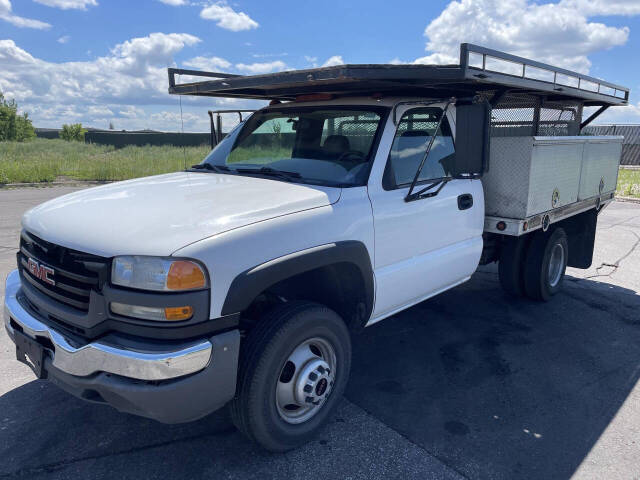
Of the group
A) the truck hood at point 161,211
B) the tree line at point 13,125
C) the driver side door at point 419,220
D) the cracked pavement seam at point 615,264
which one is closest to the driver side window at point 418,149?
the driver side door at point 419,220

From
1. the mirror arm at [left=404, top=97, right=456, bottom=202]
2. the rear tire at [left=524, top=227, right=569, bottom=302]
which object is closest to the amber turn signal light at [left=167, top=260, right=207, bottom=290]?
the mirror arm at [left=404, top=97, right=456, bottom=202]

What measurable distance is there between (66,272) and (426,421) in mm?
2327

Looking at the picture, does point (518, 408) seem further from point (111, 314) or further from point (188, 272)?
point (111, 314)

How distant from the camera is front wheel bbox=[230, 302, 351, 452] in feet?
8.66

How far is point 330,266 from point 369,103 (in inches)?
51.5

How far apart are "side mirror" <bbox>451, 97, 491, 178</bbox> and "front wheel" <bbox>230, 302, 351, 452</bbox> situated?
1.43m

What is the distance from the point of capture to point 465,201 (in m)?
4.07

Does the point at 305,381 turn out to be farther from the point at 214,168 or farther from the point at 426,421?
the point at 214,168

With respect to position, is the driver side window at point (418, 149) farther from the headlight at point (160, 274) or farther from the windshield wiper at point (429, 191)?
the headlight at point (160, 274)

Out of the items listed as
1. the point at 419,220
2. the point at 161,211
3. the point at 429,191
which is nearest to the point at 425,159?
the point at 429,191

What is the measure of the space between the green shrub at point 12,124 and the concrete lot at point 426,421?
57747mm

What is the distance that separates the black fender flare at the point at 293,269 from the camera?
2430 mm

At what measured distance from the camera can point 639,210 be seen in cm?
1252

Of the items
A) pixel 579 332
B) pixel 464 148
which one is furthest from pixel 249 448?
pixel 579 332
